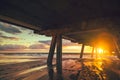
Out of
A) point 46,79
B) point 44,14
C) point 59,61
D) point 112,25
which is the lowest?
point 46,79

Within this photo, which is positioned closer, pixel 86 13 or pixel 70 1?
pixel 70 1

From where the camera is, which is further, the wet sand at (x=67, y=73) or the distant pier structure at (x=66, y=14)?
the wet sand at (x=67, y=73)

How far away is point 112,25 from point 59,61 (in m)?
2.19

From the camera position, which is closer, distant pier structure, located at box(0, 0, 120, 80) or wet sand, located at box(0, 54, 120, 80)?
distant pier structure, located at box(0, 0, 120, 80)

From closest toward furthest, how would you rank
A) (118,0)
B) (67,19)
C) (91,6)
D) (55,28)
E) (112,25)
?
1. (118,0)
2. (91,6)
3. (112,25)
4. (67,19)
5. (55,28)

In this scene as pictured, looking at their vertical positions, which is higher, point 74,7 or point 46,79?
point 74,7

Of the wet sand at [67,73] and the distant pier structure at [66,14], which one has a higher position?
the distant pier structure at [66,14]

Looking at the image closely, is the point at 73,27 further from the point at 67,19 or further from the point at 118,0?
the point at 118,0

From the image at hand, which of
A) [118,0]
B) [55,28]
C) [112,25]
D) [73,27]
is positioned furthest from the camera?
[55,28]

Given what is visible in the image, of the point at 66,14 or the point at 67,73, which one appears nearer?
the point at 66,14

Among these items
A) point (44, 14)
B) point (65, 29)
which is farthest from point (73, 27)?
point (44, 14)

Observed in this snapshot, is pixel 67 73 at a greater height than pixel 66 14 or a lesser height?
lesser

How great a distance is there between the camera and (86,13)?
4152mm

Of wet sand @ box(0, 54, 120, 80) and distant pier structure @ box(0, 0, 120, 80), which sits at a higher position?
distant pier structure @ box(0, 0, 120, 80)
